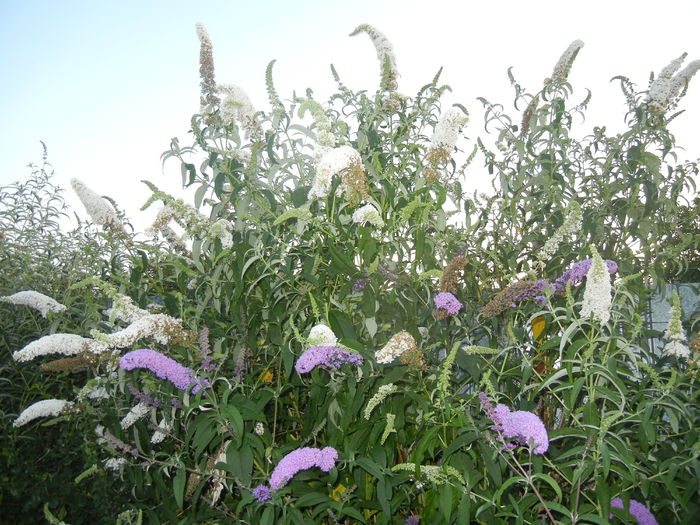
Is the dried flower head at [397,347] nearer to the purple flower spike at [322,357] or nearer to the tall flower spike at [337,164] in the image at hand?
the purple flower spike at [322,357]

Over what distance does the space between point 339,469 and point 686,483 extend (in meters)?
A: 1.12

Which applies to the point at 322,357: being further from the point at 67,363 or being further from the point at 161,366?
the point at 67,363

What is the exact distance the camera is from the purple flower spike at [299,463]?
189 centimetres

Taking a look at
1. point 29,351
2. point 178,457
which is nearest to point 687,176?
point 178,457

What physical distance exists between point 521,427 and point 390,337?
2.24 feet

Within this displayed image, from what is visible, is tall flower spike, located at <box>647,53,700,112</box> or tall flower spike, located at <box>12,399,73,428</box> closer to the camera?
tall flower spike, located at <box>12,399,73,428</box>

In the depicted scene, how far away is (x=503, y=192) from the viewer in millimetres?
2852

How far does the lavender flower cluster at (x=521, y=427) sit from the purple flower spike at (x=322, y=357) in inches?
17.2

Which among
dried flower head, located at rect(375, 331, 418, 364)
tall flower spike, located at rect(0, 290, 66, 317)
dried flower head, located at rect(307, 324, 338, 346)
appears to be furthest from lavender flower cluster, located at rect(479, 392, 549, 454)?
tall flower spike, located at rect(0, 290, 66, 317)

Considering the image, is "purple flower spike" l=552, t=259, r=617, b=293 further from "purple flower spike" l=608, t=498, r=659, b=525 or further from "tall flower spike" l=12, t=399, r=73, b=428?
"tall flower spike" l=12, t=399, r=73, b=428

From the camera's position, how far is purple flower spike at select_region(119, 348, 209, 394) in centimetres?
192

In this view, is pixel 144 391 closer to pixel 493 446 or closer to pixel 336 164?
pixel 336 164

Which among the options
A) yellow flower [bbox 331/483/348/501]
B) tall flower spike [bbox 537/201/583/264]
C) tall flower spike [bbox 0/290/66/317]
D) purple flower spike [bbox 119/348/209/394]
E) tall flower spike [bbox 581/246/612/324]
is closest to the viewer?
tall flower spike [bbox 581/246/612/324]

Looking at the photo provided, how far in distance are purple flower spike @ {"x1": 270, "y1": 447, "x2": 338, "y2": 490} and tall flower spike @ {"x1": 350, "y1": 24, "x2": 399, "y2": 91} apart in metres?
1.50
